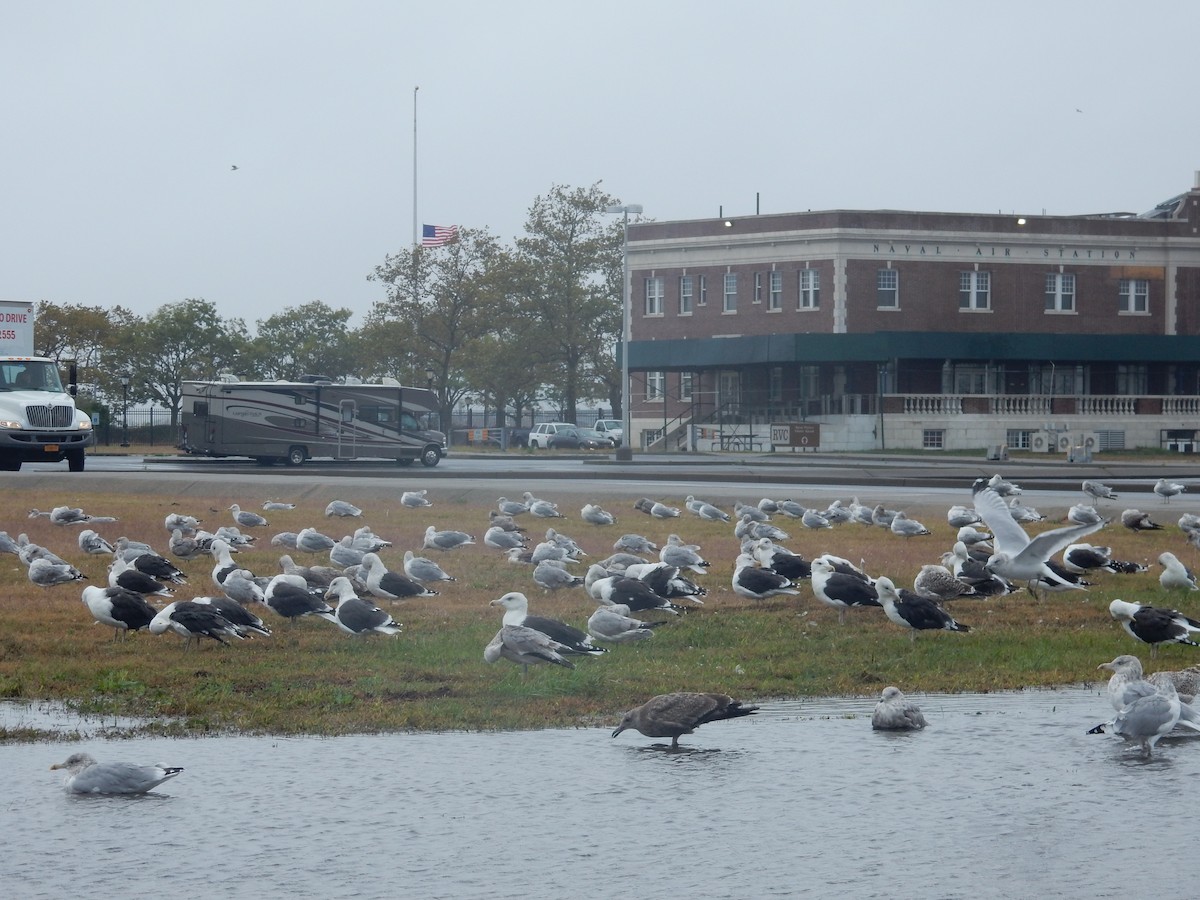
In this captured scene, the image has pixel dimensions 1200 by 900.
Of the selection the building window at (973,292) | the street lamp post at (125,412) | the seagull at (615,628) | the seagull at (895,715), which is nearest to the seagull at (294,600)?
the seagull at (615,628)

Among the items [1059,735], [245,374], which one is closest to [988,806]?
[1059,735]

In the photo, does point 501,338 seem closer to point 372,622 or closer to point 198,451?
point 198,451

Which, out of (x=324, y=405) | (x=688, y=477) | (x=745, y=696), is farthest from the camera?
(x=324, y=405)

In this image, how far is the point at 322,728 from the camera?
10570 mm

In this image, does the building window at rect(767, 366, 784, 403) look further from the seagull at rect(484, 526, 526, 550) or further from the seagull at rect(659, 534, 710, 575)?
the seagull at rect(659, 534, 710, 575)

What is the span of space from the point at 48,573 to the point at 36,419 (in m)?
25.6

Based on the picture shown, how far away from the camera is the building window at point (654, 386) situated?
84.4 metres

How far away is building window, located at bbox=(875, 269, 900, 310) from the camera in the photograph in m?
77.4

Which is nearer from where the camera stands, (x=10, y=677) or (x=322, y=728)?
(x=322, y=728)

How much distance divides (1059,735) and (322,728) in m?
5.17

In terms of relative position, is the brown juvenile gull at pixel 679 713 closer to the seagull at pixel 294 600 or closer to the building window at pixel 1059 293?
the seagull at pixel 294 600

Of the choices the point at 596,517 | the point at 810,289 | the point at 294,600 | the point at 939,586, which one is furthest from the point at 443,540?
the point at 810,289

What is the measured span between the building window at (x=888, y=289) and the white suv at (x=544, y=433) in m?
17.9

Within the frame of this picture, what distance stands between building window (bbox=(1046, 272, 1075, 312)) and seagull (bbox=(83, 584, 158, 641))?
71925mm
